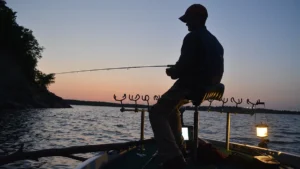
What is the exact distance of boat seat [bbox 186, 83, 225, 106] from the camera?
3.72m

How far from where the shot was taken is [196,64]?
3.73m

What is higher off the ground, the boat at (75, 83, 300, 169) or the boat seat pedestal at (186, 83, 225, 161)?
the boat seat pedestal at (186, 83, 225, 161)

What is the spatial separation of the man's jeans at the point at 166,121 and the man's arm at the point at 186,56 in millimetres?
199

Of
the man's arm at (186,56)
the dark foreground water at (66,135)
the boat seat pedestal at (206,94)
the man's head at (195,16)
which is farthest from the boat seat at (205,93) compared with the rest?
the dark foreground water at (66,135)

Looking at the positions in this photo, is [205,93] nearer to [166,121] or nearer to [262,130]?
[166,121]

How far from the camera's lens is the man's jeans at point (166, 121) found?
365 centimetres

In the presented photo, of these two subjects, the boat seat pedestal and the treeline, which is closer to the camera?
the boat seat pedestal

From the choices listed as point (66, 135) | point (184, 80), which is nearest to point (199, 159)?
point (184, 80)

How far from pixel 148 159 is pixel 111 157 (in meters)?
0.78

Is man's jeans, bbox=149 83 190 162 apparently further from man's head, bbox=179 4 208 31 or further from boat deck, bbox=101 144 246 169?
boat deck, bbox=101 144 246 169

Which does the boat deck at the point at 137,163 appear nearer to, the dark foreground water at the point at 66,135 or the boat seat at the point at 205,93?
the boat seat at the point at 205,93

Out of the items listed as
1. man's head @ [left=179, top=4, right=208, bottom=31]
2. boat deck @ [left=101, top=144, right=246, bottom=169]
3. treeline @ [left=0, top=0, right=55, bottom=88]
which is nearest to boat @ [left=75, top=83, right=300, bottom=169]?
boat deck @ [left=101, top=144, right=246, bottom=169]

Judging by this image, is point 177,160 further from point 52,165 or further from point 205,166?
point 52,165

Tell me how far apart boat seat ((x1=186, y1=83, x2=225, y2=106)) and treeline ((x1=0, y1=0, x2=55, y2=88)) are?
81.9 metres
